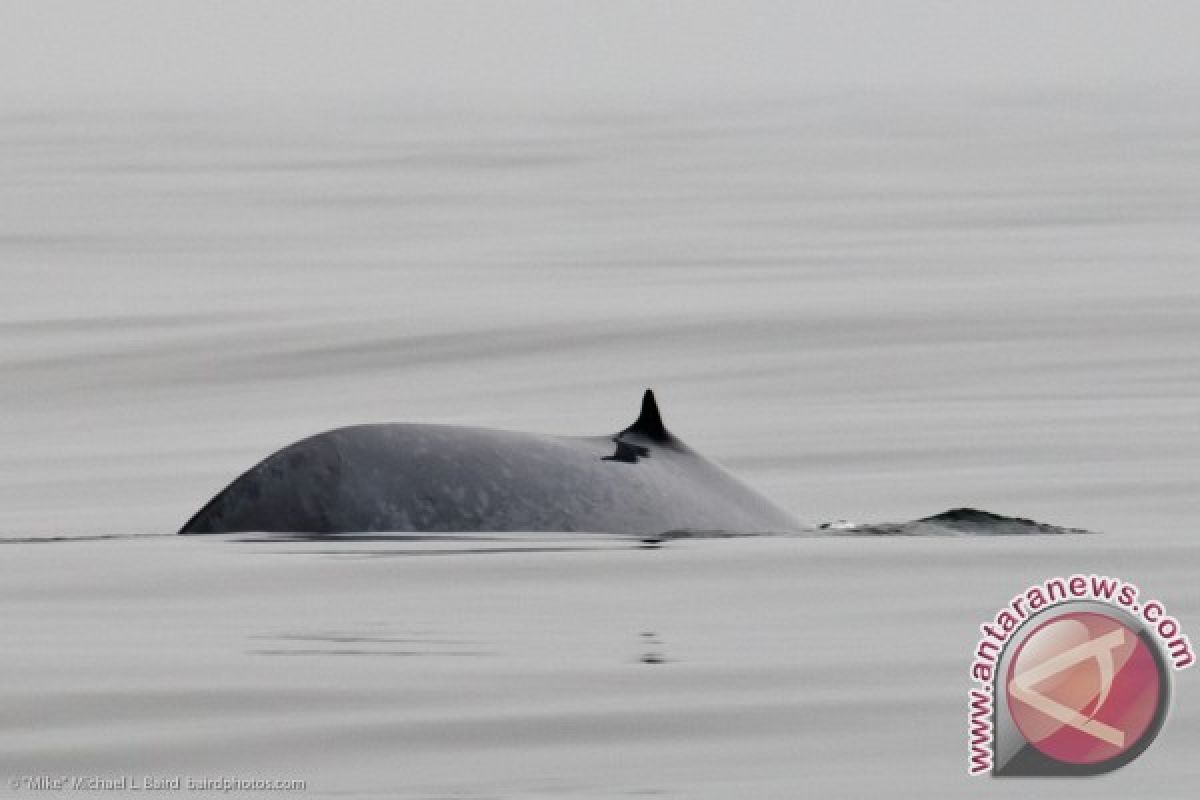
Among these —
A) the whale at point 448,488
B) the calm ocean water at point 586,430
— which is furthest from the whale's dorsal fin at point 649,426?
the calm ocean water at point 586,430

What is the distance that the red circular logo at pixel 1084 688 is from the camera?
8.13 meters

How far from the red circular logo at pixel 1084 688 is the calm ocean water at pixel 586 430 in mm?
120

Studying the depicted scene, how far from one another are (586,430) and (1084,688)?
1012 centimetres

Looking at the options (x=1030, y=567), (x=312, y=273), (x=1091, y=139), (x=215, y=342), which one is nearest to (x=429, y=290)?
(x=312, y=273)

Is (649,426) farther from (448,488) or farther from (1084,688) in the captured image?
(1084,688)

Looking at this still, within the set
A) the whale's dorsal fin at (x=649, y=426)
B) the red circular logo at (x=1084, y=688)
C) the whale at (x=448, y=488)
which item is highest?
the whale's dorsal fin at (x=649, y=426)

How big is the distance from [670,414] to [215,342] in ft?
17.5

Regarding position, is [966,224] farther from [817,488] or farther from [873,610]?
[873,610]

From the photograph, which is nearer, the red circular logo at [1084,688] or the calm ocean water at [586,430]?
the red circular logo at [1084,688]

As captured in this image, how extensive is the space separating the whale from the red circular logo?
3596mm

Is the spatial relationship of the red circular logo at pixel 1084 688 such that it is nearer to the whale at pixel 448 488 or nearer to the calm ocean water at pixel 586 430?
the calm ocean water at pixel 586 430

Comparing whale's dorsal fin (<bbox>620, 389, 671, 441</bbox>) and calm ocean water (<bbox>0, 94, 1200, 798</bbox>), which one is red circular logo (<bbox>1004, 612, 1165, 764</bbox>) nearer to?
calm ocean water (<bbox>0, 94, 1200, 798</bbox>)

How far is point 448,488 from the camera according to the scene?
11.7 metres

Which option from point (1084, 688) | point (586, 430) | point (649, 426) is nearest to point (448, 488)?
point (649, 426)
